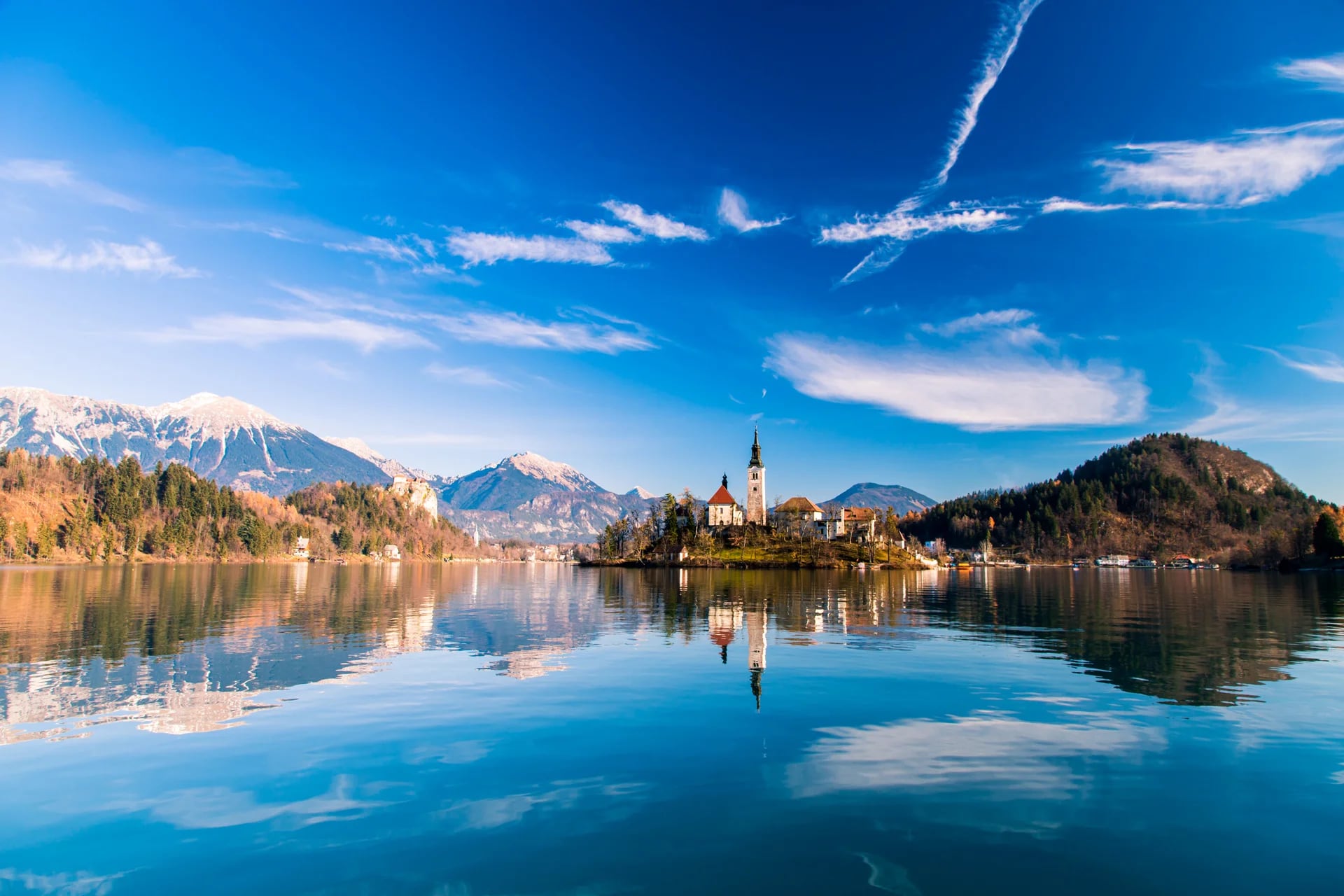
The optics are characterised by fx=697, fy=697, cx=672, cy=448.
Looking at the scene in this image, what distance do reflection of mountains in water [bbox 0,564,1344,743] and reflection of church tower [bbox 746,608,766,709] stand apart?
225 mm

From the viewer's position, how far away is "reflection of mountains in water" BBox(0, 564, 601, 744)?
24.3 m

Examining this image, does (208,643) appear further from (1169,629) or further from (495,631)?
(1169,629)

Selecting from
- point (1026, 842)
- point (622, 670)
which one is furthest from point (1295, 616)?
point (1026, 842)

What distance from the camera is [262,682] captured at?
2894 cm

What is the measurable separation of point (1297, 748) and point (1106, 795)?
879 cm

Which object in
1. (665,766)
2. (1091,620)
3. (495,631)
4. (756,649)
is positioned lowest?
(495,631)

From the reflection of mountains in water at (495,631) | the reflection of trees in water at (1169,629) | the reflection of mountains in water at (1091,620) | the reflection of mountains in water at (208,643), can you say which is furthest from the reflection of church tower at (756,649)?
the reflection of trees in water at (1169,629)

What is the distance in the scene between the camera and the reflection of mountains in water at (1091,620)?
3325cm

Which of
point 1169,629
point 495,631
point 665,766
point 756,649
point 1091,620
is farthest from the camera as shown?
point 1091,620

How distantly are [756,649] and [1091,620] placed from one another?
36.6 metres

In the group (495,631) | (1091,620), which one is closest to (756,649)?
(495,631)

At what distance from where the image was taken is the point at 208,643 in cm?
3938

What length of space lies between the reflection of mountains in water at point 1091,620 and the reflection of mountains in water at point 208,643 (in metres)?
13.2

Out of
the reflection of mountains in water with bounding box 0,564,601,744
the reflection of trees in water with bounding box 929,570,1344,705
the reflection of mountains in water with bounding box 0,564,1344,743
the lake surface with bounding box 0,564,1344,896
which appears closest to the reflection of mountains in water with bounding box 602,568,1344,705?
the reflection of trees in water with bounding box 929,570,1344,705
